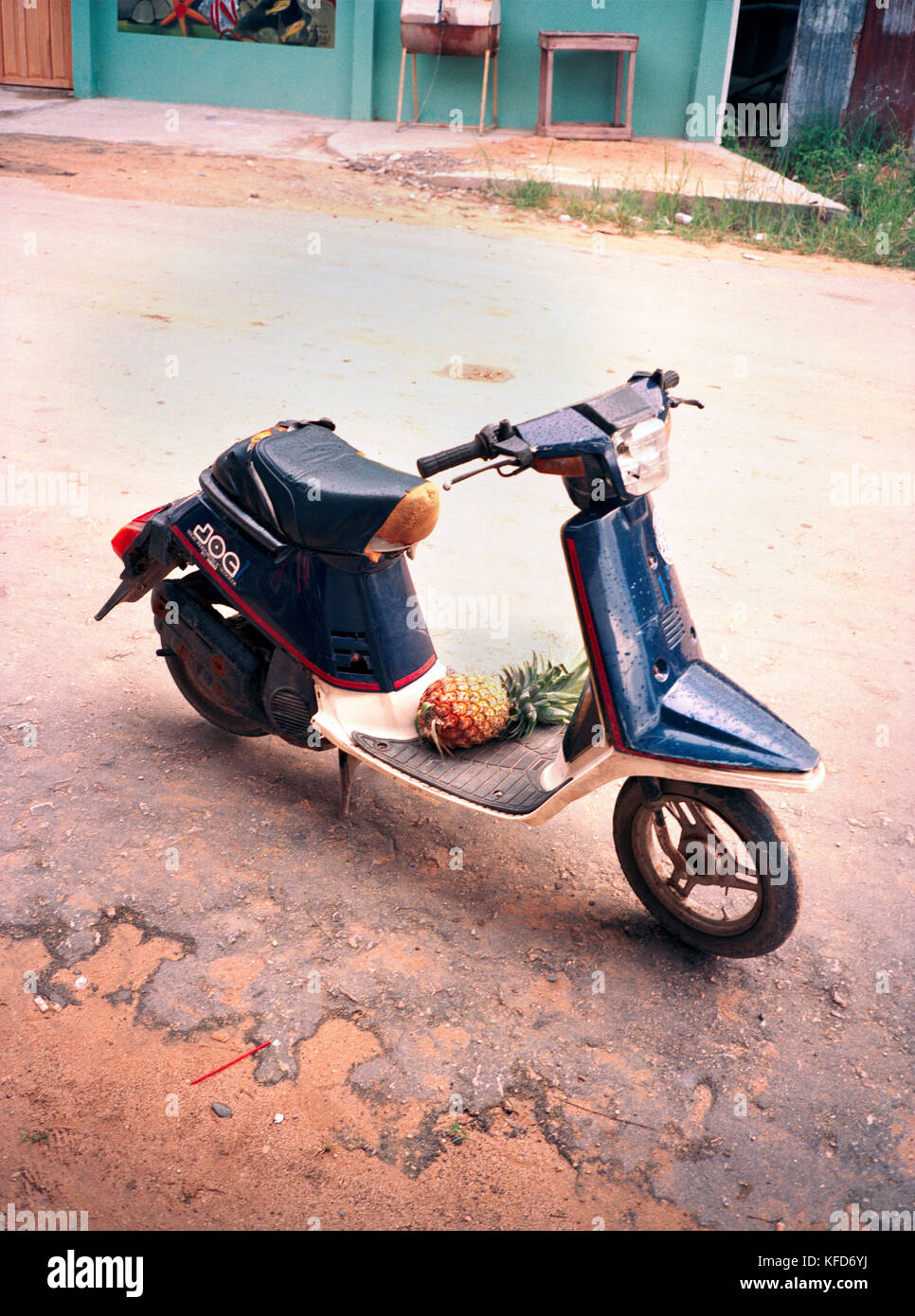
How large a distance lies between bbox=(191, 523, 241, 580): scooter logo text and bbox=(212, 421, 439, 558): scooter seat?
0.13 metres

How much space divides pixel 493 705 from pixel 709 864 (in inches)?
28.7

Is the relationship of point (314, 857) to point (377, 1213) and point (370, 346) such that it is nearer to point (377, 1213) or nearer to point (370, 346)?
point (377, 1213)

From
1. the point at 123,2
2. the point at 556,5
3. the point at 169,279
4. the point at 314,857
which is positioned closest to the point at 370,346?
the point at 169,279

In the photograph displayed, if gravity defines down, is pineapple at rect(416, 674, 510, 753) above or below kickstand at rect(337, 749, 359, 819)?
above

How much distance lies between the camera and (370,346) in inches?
258

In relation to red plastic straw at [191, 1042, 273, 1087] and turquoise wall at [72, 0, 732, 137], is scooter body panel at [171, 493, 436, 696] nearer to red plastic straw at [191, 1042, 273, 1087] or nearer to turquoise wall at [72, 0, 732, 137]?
A: red plastic straw at [191, 1042, 273, 1087]

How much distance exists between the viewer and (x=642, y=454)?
2346 millimetres

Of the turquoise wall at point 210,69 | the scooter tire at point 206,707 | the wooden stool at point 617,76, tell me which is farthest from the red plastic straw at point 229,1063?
the turquoise wall at point 210,69

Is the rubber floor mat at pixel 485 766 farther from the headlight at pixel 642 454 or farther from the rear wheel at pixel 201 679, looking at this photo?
the headlight at pixel 642 454

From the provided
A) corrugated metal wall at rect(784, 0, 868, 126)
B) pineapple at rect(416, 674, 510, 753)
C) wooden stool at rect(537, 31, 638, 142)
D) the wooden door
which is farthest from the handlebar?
the wooden door

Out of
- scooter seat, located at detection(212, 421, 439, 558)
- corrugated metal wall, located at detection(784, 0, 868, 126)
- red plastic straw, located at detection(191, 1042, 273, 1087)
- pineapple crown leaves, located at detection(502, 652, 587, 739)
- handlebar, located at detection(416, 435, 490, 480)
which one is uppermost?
corrugated metal wall, located at detection(784, 0, 868, 126)

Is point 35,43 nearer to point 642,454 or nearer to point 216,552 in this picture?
point 216,552

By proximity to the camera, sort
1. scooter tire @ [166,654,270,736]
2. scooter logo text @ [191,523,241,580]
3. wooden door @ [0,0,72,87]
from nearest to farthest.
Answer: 1. scooter logo text @ [191,523,241,580]
2. scooter tire @ [166,654,270,736]
3. wooden door @ [0,0,72,87]

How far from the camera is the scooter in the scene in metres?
2.33
